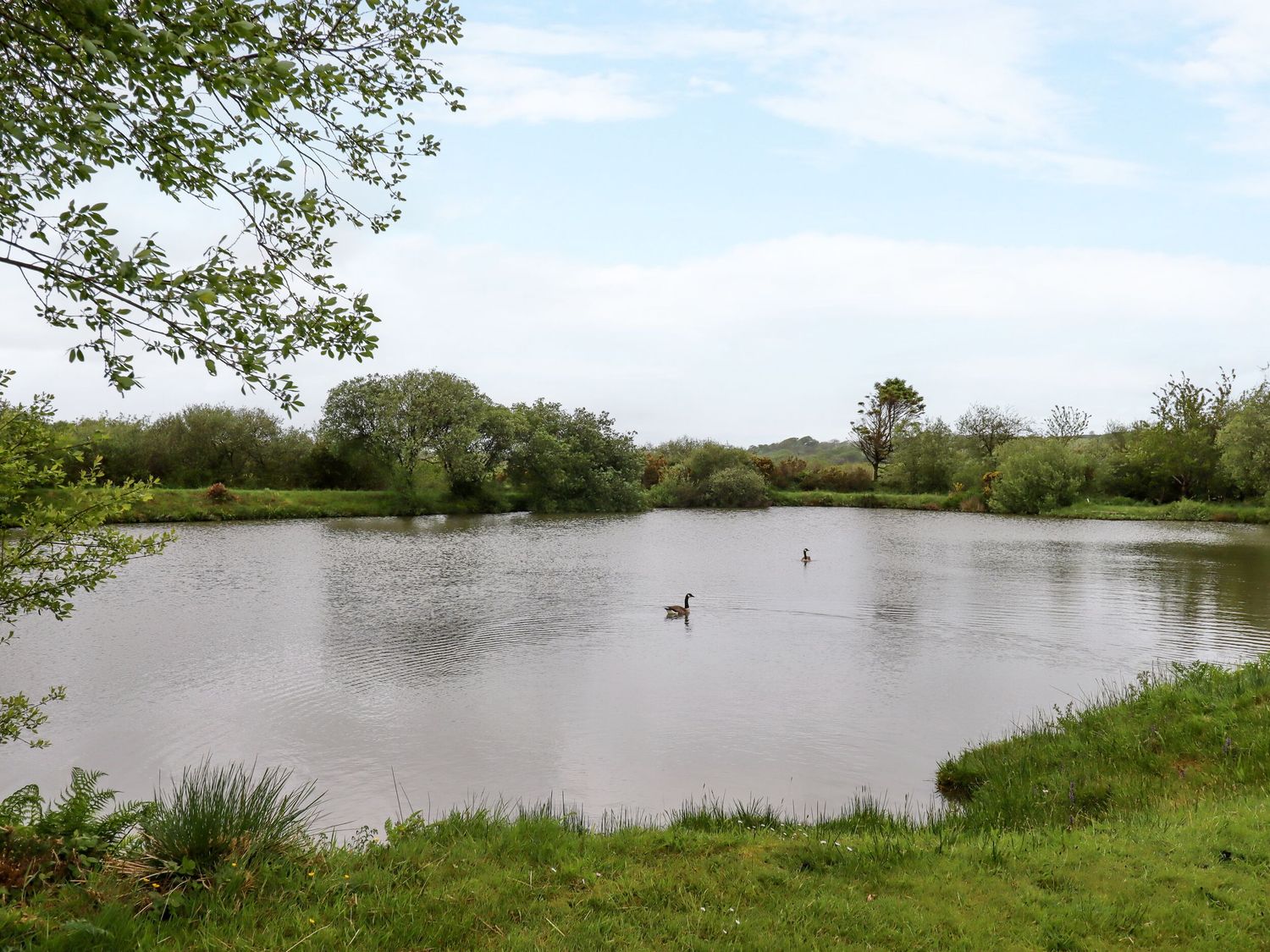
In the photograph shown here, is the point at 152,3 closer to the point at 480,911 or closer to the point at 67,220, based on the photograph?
the point at 67,220

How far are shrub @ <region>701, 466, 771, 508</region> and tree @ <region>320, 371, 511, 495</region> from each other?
2219 centimetres

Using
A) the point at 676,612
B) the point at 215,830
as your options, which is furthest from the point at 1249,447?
the point at 215,830

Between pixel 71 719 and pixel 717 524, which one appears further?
pixel 717 524

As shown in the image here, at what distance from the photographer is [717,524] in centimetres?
5069

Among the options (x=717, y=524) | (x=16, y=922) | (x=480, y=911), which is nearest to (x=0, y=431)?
(x=16, y=922)

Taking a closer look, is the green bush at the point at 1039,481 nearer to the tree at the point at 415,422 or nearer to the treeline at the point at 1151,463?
the treeline at the point at 1151,463

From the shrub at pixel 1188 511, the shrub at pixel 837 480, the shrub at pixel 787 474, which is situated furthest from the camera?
the shrub at pixel 837 480

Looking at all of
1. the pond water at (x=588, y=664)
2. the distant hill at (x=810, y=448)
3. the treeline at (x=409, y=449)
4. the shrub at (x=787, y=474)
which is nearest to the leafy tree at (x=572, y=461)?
the treeline at (x=409, y=449)

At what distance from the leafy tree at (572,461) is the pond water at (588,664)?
27.2 meters

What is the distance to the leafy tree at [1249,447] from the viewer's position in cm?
5041

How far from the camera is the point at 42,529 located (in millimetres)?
5320

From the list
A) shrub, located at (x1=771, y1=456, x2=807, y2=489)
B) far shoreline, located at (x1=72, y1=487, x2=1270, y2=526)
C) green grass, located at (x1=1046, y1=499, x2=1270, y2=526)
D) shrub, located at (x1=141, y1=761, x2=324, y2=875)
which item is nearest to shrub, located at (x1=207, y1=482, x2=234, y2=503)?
far shoreline, located at (x1=72, y1=487, x2=1270, y2=526)

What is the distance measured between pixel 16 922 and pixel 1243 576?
3264 centimetres

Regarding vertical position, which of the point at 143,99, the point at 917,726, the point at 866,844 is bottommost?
the point at 917,726
